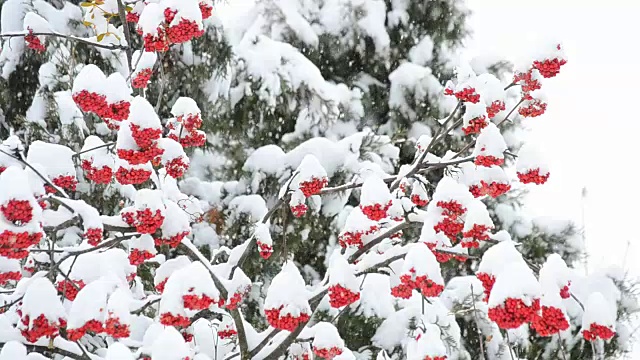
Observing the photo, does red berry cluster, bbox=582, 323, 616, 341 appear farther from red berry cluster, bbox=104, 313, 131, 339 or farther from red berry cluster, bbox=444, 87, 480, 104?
red berry cluster, bbox=104, 313, 131, 339

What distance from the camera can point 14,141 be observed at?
5.91 feet

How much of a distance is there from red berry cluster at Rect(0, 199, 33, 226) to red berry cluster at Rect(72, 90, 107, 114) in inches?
19.0

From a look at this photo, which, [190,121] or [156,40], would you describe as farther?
[190,121]

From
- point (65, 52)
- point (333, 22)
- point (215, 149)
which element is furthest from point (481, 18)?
point (65, 52)

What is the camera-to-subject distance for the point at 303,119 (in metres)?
5.24

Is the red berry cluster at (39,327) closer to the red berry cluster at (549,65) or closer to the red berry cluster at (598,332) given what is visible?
the red berry cluster at (598,332)

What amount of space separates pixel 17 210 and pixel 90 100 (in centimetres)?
51

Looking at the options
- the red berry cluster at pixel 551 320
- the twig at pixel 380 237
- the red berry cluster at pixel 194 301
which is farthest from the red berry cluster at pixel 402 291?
the red berry cluster at pixel 194 301

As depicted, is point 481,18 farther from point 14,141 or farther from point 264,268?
point 14,141

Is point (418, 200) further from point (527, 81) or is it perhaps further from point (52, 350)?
point (52, 350)

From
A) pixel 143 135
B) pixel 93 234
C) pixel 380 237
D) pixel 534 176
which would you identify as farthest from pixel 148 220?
pixel 534 176

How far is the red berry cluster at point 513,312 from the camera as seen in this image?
56.2 inches

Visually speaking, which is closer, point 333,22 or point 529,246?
point 529,246

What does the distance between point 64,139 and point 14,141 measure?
211 cm
